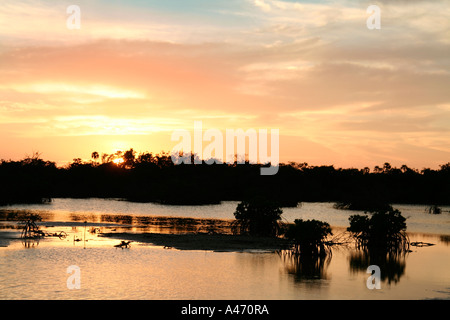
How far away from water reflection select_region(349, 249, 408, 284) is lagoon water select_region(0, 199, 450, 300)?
0.06 m

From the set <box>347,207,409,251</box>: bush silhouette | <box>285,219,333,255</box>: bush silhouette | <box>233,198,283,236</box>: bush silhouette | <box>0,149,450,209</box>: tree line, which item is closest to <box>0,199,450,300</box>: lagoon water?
<box>285,219,333,255</box>: bush silhouette

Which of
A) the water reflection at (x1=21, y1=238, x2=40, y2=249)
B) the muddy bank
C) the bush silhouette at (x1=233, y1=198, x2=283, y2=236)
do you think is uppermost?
the bush silhouette at (x1=233, y1=198, x2=283, y2=236)

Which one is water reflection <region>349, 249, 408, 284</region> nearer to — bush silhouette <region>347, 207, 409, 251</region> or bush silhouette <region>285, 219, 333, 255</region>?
bush silhouette <region>347, 207, 409, 251</region>

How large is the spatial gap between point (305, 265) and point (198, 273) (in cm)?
755

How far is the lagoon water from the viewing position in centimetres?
2322

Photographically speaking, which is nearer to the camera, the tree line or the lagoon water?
the lagoon water

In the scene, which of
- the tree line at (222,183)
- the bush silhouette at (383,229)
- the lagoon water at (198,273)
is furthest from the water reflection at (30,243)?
the tree line at (222,183)

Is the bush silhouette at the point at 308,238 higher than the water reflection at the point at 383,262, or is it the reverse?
the bush silhouette at the point at 308,238

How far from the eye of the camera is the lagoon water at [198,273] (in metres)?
23.2

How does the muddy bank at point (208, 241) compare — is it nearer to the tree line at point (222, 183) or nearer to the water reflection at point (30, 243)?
the water reflection at point (30, 243)

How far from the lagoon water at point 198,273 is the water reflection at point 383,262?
0.06m
